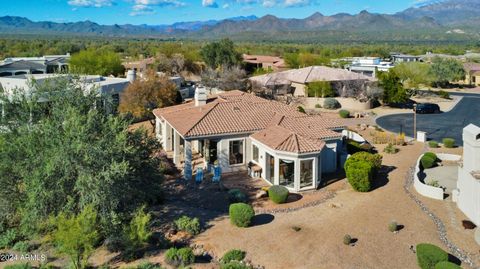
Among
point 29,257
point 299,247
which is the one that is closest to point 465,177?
point 299,247

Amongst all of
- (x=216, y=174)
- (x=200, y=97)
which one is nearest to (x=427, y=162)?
(x=216, y=174)

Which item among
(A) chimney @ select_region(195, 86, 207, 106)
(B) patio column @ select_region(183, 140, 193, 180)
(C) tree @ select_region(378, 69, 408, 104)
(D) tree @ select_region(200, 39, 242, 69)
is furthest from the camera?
(D) tree @ select_region(200, 39, 242, 69)

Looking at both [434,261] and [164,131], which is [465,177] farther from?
[164,131]

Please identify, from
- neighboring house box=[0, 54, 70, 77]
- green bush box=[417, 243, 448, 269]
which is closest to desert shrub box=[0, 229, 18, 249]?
green bush box=[417, 243, 448, 269]

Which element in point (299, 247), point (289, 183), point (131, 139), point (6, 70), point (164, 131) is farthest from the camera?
point (6, 70)

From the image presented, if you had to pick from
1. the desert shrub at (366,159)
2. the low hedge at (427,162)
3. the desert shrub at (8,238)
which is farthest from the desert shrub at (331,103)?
the desert shrub at (8,238)

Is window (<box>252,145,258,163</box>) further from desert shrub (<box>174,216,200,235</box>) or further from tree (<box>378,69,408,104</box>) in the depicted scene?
tree (<box>378,69,408,104</box>)

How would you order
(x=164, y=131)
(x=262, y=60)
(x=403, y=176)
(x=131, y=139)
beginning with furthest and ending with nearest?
(x=262, y=60)
(x=164, y=131)
(x=403, y=176)
(x=131, y=139)

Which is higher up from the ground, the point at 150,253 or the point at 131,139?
the point at 131,139
